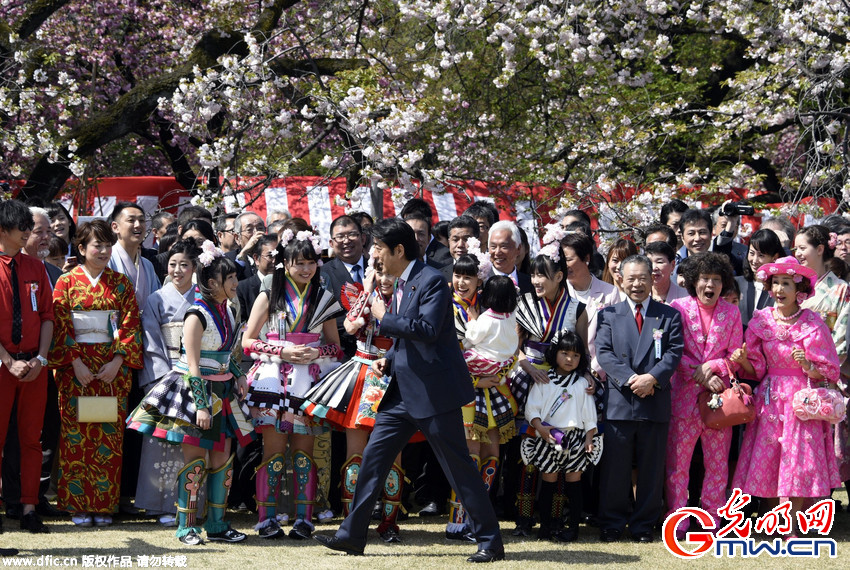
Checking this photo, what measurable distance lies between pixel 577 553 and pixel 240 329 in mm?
2217

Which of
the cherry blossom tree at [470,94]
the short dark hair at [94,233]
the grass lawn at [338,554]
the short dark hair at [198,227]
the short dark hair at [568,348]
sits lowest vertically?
the grass lawn at [338,554]

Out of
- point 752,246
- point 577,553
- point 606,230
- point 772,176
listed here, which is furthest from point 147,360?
point 772,176

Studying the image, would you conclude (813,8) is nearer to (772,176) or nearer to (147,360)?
(772,176)

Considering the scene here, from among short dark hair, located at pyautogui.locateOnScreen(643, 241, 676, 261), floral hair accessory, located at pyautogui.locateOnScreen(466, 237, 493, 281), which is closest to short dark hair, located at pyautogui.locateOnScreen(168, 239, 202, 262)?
floral hair accessory, located at pyautogui.locateOnScreen(466, 237, 493, 281)

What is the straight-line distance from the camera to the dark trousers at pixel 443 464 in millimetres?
4703

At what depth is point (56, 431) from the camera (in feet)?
19.2

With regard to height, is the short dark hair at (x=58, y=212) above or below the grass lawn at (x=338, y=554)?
above

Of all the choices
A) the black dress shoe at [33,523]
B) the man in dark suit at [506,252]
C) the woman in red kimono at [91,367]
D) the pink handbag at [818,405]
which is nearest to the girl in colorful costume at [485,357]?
the man in dark suit at [506,252]

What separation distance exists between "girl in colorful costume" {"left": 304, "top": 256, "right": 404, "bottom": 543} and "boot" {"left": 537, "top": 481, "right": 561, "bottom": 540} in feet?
2.66

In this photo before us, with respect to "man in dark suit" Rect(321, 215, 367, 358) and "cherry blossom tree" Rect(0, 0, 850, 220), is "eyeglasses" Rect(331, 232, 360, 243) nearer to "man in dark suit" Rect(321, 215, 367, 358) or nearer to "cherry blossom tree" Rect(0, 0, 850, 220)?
"man in dark suit" Rect(321, 215, 367, 358)

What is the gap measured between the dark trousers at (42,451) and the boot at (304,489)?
1.49m

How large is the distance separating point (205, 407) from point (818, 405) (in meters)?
3.34

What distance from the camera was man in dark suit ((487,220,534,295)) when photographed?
18.8 ft

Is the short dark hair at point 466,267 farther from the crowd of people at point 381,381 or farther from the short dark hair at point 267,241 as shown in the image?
the short dark hair at point 267,241
